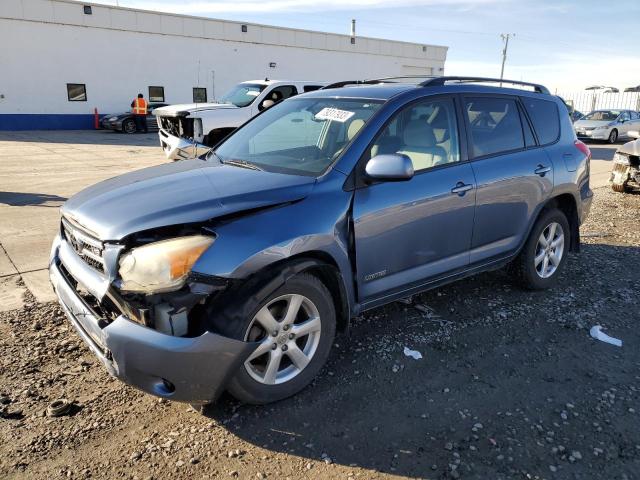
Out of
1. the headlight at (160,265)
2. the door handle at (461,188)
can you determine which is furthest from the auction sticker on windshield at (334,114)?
the headlight at (160,265)

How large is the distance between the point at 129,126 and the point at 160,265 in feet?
78.9

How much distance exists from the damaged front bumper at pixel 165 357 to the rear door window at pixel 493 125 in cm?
256

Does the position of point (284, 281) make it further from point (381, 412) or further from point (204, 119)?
point (204, 119)

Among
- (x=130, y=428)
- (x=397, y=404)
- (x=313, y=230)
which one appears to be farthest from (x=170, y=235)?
(x=397, y=404)

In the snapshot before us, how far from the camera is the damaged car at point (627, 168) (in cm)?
966

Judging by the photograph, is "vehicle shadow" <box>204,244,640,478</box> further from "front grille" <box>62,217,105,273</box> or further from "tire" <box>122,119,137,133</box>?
"tire" <box>122,119,137,133</box>

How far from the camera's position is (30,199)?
852 centimetres

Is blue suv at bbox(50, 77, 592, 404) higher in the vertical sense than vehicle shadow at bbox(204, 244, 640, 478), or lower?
higher

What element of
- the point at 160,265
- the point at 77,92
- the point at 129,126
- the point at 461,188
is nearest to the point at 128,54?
the point at 77,92

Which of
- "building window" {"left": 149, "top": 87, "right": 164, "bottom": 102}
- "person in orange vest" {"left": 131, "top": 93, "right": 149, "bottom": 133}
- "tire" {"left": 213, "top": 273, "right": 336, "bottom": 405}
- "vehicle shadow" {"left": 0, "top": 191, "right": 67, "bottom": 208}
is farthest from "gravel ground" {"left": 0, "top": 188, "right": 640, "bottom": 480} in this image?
"building window" {"left": 149, "top": 87, "right": 164, "bottom": 102}

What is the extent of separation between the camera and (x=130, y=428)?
2.87 m

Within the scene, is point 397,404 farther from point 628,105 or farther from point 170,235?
point 628,105

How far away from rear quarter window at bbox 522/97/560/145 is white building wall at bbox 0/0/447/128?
20442 mm

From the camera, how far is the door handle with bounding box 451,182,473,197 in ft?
12.5
